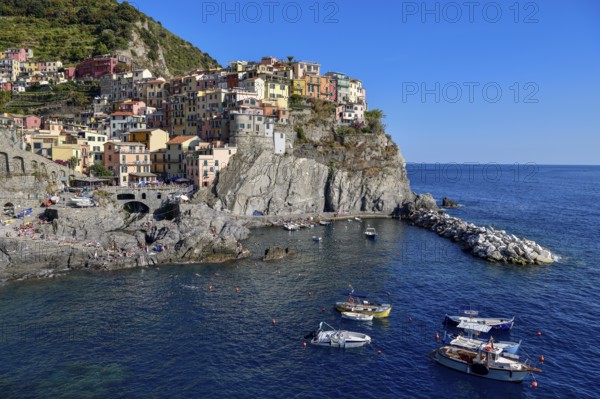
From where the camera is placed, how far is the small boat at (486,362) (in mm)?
32812

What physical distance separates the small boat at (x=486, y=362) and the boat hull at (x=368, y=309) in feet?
26.9

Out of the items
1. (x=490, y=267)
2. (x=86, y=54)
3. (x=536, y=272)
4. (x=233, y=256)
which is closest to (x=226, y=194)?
(x=233, y=256)

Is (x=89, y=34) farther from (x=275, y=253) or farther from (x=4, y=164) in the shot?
(x=275, y=253)

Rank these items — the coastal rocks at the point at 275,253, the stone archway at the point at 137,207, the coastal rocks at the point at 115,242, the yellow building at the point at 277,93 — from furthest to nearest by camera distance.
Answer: the yellow building at the point at 277,93 → the stone archway at the point at 137,207 → the coastal rocks at the point at 275,253 → the coastal rocks at the point at 115,242

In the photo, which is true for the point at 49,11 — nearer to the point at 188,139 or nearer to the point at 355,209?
the point at 188,139

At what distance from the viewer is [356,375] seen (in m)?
33.4

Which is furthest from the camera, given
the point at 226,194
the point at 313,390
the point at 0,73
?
the point at 0,73

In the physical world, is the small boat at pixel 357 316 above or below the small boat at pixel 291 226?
below

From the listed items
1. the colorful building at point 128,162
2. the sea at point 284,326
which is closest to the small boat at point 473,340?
the sea at point 284,326

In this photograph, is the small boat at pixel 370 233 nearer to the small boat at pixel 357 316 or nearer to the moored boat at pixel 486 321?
the small boat at pixel 357 316

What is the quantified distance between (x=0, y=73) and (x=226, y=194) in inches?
3868

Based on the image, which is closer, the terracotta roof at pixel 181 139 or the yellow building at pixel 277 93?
the terracotta roof at pixel 181 139

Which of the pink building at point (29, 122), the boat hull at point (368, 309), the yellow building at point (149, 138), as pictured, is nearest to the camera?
the boat hull at point (368, 309)

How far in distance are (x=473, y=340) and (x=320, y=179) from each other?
202 feet
